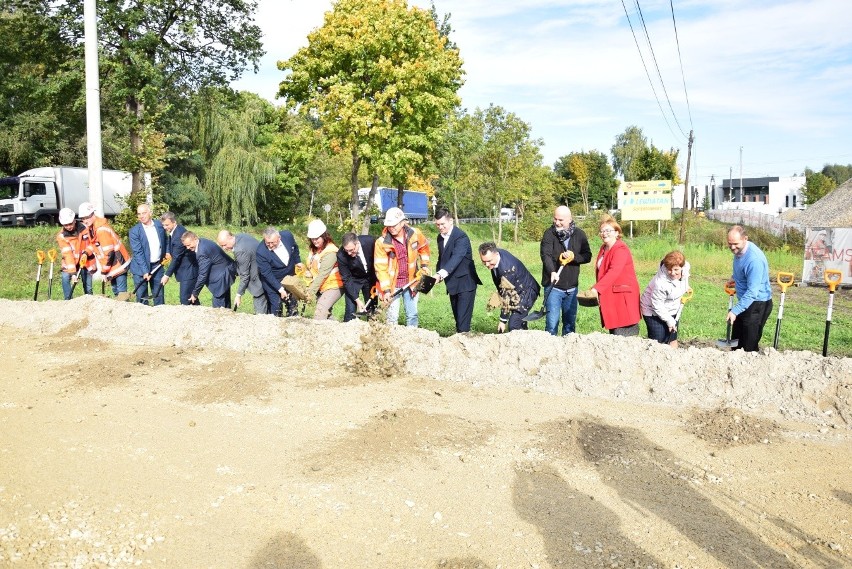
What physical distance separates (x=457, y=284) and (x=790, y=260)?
19.5 metres

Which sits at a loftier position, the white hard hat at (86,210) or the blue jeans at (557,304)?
the white hard hat at (86,210)

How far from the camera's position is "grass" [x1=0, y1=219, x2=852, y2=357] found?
10578 mm

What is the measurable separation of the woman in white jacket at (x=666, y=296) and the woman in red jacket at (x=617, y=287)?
147mm

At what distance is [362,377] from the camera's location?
736 centimetres

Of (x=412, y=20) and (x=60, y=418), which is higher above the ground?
(x=412, y=20)

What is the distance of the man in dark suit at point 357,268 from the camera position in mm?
8656

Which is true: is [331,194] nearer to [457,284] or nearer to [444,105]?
[444,105]

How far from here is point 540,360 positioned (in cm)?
711

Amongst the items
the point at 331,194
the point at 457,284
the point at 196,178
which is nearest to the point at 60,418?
the point at 457,284

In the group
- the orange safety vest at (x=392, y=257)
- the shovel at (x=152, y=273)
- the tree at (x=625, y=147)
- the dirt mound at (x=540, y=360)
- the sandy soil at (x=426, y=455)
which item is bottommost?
the sandy soil at (x=426, y=455)

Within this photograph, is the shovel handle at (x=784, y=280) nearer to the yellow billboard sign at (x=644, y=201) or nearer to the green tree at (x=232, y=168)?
the green tree at (x=232, y=168)

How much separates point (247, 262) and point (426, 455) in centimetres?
562

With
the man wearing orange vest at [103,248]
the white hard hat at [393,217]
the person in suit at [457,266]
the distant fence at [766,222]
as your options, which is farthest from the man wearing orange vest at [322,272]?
the distant fence at [766,222]

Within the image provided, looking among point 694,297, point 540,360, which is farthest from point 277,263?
point 694,297
